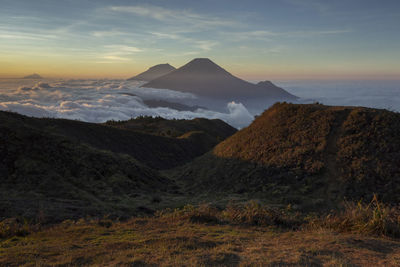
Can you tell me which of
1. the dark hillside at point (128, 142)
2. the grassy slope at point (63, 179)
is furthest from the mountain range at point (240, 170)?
the dark hillside at point (128, 142)

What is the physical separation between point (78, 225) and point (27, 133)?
48.3 ft

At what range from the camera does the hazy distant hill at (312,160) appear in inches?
672

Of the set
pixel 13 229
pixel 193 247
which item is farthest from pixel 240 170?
pixel 13 229

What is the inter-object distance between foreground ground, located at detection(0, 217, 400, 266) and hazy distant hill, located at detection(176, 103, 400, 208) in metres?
8.77

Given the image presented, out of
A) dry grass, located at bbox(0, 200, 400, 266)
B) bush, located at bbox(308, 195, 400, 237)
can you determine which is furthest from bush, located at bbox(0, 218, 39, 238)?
bush, located at bbox(308, 195, 400, 237)

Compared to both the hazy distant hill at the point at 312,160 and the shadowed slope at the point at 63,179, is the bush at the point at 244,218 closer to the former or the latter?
the shadowed slope at the point at 63,179

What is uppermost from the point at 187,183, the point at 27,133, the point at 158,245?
the point at 27,133

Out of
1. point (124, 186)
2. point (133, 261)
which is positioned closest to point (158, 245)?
point (133, 261)

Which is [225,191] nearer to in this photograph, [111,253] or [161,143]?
[111,253]

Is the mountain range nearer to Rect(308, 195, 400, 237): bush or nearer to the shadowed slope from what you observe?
the shadowed slope

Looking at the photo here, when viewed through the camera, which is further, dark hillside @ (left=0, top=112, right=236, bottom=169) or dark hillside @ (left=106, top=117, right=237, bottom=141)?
dark hillside @ (left=106, top=117, right=237, bottom=141)

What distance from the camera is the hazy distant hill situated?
56.0ft

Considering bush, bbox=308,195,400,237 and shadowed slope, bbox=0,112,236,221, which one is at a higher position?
bush, bbox=308,195,400,237

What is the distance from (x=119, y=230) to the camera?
30.9 ft
